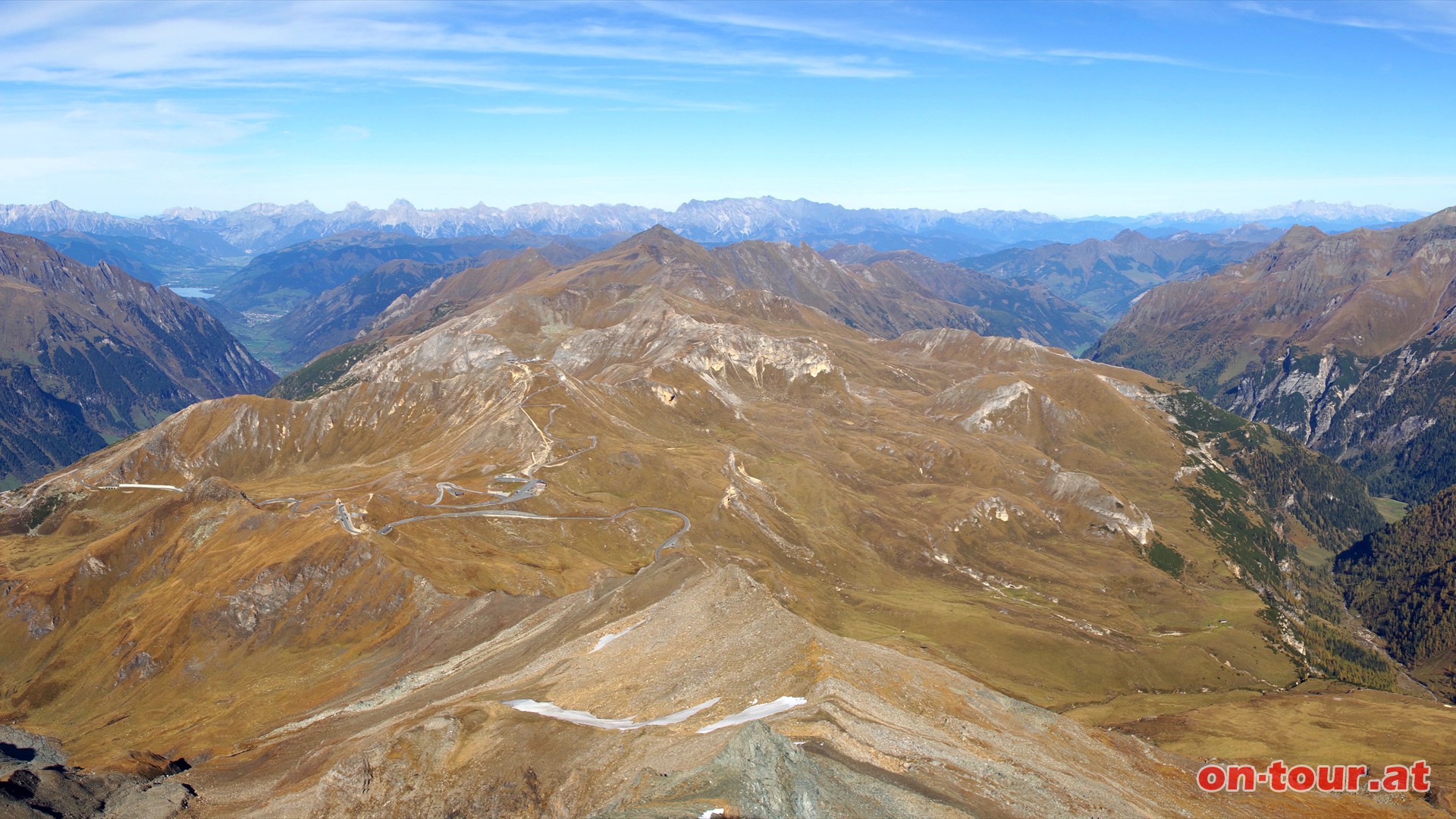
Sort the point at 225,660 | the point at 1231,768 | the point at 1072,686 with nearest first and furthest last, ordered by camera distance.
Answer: the point at 1231,768, the point at 225,660, the point at 1072,686

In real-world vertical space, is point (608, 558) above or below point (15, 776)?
below

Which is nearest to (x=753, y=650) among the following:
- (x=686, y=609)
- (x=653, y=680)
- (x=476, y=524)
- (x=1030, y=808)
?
(x=653, y=680)

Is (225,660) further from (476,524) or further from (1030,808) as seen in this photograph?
(1030,808)

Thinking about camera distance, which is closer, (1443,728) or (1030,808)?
(1030,808)

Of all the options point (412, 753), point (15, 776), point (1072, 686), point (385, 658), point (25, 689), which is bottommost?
point (1072, 686)

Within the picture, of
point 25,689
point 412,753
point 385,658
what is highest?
point 412,753

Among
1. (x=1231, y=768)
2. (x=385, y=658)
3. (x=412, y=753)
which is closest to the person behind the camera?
(x=412, y=753)

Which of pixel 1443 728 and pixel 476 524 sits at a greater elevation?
pixel 476 524

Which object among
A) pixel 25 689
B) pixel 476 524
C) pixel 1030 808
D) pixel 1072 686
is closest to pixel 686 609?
pixel 1030 808

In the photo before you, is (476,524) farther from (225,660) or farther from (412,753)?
(412,753)
